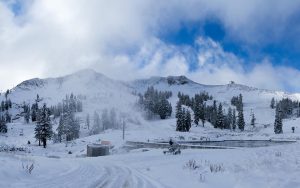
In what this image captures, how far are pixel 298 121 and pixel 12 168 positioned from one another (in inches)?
5687

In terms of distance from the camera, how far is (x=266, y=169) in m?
17.1

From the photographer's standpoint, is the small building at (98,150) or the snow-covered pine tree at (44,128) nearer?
the small building at (98,150)

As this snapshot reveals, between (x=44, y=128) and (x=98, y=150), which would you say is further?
(x=44, y=128)

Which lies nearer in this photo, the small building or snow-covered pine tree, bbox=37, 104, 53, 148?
the small building

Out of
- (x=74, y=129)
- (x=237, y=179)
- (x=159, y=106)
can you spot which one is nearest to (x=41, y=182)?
(x=237, y=179)

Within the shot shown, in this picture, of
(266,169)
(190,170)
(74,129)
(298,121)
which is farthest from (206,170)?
(298,121)

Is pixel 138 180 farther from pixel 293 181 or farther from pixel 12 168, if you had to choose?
pixel 293 181

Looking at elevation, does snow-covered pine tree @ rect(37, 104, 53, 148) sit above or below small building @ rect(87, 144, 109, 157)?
above

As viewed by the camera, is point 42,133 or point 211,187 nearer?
point 211,187

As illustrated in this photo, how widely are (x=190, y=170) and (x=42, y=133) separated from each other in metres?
78.1

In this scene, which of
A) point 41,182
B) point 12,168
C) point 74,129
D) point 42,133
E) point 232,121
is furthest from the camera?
point 232,121

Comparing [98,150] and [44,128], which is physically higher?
[44,128]

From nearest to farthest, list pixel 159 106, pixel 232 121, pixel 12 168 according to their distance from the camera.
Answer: pixel 12 168, pixel 232 121, pixel 159 106

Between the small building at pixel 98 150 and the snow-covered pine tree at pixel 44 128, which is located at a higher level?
the snow-covered pine tree at pixel 44 128
